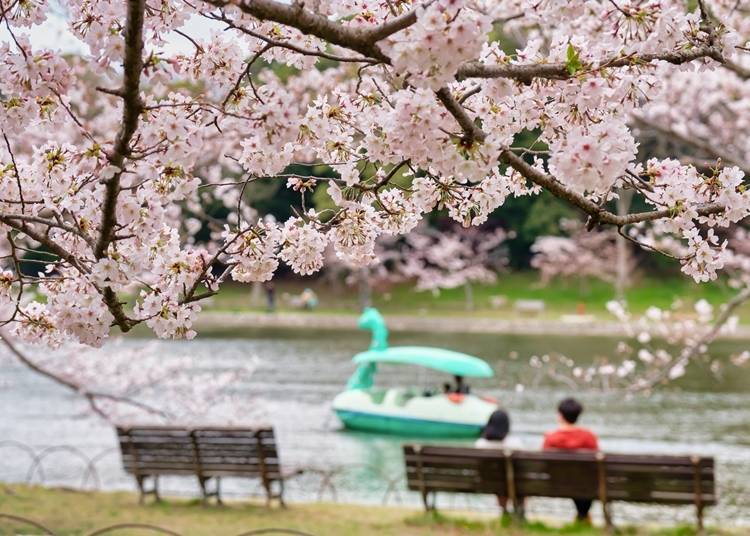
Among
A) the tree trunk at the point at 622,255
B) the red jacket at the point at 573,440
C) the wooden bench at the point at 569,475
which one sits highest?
the tree trunk at the point at 622,255

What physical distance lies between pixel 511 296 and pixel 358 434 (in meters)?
26.4

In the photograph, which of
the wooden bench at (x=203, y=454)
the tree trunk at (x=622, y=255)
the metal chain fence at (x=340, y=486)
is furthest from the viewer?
the tree trunk at (x=622, y=255)

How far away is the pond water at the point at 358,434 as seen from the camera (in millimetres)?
10453

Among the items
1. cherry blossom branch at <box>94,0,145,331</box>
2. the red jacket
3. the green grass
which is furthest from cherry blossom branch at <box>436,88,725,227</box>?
the green grass

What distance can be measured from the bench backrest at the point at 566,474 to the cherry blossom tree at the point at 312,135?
4.53 m

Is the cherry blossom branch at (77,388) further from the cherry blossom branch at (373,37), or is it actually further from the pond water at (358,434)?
the cherry blossom branch at (373,37)

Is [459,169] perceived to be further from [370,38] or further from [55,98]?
[55,98]

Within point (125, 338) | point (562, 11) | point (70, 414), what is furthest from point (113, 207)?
point (125, 338)

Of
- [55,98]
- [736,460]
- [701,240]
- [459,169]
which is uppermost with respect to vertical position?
[55,98]

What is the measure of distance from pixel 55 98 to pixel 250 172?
0.71 meters

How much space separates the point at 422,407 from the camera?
49.5 feet

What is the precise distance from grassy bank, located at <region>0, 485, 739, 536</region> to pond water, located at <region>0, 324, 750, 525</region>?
0.92 meters

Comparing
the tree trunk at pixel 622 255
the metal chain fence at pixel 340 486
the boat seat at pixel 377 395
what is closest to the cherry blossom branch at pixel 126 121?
the metal chain fence at pixel 340 486

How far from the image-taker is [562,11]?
10.0 feet
